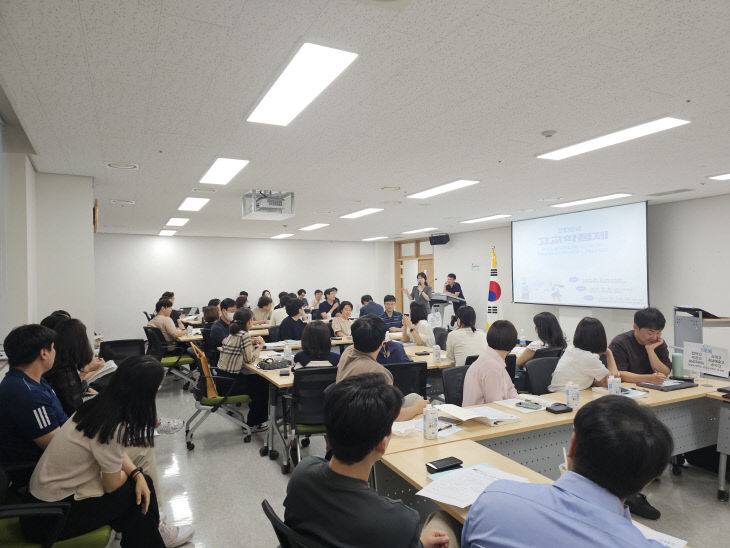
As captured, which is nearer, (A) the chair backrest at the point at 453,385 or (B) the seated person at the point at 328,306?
(A) the chair backrest at the point at 453,385

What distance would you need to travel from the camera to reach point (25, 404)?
2.07 metres

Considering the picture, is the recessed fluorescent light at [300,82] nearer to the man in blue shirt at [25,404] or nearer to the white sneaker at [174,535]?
the man in blue shirt at [25,404]

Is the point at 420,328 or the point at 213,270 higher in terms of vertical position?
the point at 213,270

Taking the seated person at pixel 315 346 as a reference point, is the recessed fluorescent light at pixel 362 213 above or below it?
above

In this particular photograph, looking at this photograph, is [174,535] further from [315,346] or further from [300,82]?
[300,82]

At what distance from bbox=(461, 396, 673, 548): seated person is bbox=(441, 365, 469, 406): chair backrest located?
7.05 ft

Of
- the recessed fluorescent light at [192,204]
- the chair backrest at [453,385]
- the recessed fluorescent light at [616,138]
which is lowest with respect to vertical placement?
the chair backrest at [453,385]

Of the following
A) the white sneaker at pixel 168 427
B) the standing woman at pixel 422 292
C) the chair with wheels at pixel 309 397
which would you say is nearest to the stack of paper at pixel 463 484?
the chair with wheels at pixel 309 397

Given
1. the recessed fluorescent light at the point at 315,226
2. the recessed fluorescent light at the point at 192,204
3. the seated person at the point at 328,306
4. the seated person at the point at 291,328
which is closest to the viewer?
the seated person at the point at 291,328

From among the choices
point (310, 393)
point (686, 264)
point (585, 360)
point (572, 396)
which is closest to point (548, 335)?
point (585, 360)

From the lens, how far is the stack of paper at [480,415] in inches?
98.1

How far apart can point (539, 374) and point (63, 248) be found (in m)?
5.12

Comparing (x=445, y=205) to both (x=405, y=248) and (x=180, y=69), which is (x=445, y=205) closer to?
(x=180, y=69)

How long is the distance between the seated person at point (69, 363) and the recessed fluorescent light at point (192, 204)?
12.4 ft
